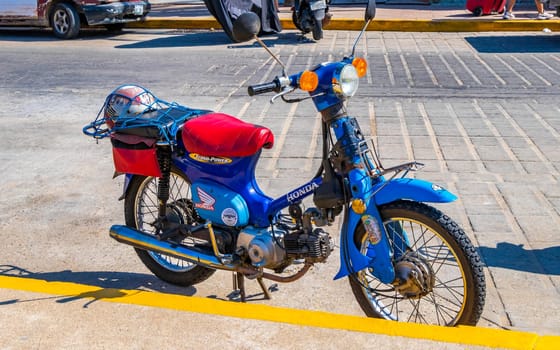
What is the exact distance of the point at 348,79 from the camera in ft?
13.0

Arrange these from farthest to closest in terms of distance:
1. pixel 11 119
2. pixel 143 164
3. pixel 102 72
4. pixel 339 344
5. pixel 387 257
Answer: pixel 102 72, pixel 11 119, pixel 143 164, pixel 387 257, pixel 339 344

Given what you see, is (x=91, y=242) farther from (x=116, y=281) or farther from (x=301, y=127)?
(x=301, y=127)

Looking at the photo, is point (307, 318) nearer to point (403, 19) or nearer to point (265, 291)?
point (265, 291)

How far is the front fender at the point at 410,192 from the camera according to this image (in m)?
3.78

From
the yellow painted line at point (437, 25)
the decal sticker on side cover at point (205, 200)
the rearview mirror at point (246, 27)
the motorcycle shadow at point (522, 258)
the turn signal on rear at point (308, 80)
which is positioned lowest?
the yellow painted line at point (437, 25)

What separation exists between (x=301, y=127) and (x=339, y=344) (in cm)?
494

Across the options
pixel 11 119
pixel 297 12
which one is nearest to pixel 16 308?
pixel 11 119

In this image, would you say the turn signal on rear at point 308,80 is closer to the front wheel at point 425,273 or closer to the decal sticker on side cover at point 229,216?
the front wheel at point 425,273

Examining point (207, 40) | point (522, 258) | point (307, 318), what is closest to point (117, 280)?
point (307, 318)

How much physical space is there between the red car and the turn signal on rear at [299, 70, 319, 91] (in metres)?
11.7

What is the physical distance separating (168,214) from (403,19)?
1194 cm

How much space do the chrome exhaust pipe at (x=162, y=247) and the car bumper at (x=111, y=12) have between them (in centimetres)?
1077

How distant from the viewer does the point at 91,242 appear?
5.61m

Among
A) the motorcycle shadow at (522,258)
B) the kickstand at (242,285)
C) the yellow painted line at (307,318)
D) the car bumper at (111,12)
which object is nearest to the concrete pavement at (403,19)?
the car bumper at (111,12)
